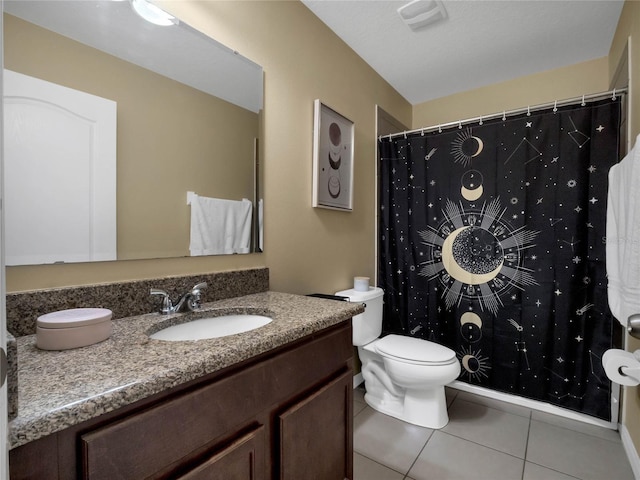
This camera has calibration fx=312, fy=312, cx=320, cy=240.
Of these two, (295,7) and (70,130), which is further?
(295,7)

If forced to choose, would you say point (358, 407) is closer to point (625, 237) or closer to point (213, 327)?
point (213, 327)

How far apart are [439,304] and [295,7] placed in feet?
6.99

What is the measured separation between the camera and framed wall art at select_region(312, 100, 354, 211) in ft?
6.14

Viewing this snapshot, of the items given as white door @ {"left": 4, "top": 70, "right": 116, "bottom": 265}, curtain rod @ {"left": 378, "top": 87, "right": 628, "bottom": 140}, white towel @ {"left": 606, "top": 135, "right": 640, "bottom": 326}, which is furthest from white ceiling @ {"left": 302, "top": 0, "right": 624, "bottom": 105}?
white door @ {"left": 4, "top": 70, "right": 116, "bottom": 265}

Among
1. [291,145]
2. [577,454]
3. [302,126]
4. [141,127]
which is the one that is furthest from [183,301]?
[577,454]

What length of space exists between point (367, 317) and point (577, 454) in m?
Result: 1.26

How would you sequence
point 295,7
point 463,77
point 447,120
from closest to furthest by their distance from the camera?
point 295,7 → point 463,77 → point 447,120

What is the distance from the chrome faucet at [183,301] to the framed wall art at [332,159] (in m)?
0.91

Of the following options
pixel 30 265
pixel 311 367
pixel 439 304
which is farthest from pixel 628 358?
pixel 30 265

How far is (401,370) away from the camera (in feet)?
5.91

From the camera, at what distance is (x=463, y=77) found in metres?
2.57

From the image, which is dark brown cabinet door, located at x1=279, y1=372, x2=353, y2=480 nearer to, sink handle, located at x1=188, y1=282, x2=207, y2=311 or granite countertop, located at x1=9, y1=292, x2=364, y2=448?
granite countertop, located at x1=9, y1=292, x2=364, y2=448

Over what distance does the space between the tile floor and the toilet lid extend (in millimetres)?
420

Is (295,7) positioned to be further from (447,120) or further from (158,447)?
(158,447)
